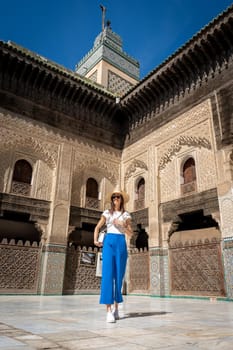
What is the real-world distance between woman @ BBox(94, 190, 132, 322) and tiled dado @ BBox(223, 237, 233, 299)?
3779 mm

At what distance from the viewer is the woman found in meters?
2.61

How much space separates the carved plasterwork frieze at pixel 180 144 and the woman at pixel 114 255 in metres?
4.82

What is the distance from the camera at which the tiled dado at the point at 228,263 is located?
575cm

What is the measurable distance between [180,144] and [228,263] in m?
3.34

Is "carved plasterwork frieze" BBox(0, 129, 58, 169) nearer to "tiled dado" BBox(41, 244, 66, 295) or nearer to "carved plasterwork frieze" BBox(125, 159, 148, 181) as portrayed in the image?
"tiled dado" BBox(41, 244, 66, 295)

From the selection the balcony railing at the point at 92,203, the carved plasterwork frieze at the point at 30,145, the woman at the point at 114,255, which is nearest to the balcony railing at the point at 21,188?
the carved plasterwork frieze at the point at 30,145

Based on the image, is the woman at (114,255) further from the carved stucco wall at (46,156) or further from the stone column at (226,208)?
the carved stucco wall at (46,156)

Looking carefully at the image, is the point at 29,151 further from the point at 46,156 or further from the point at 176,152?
the point at 176,152

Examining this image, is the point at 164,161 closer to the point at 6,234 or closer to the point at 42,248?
the point at 42,248

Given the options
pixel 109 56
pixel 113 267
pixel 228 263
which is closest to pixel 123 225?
pixel 113 267

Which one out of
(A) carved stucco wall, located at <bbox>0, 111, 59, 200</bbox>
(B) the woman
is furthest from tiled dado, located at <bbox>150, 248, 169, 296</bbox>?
(B) the woman

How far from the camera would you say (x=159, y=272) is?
24.2 feet

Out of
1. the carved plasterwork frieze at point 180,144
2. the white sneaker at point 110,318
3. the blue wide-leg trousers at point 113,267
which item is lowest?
the white sneaker at point 110,318

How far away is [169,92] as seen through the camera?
→ 866cm
